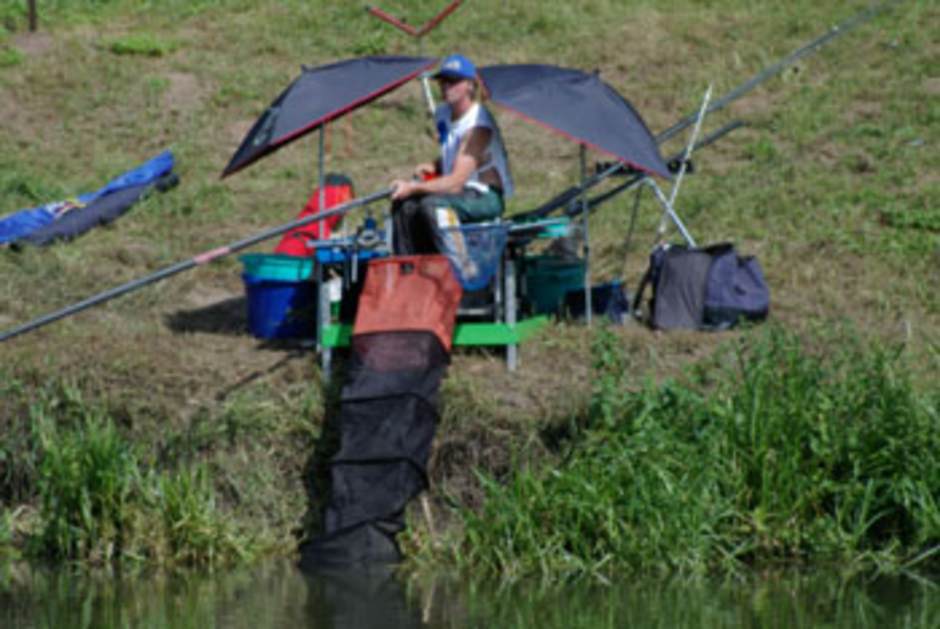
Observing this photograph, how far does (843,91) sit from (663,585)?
794 cm

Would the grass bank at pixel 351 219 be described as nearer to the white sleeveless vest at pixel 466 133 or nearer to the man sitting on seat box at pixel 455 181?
the man sitting on seat box at pixel 455 181

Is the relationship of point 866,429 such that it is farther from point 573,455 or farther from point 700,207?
point 700,207

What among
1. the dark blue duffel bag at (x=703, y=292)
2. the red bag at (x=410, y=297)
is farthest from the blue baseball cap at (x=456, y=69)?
the dark blue duffel bag at (x=703, y=292)

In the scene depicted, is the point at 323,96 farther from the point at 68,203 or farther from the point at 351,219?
the point at 68,203

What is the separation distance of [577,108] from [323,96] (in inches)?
52.9

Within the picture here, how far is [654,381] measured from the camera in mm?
8266

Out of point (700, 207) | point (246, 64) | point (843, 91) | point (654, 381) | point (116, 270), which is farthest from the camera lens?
point (246, 64)

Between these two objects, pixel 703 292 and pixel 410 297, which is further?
pixel 703 292

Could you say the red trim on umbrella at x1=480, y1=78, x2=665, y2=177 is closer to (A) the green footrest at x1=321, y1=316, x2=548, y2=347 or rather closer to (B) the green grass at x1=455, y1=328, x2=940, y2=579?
(A) the green footrest at x1=321, y1=316, x2=548, y2=347

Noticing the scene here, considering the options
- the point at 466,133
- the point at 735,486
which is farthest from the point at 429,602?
the point at 466,133

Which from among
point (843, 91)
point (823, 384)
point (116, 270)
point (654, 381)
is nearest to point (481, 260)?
point (654, 381)

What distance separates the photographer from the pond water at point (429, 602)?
253 inches

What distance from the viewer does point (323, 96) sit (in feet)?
28.3

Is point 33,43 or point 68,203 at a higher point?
point 33,43
